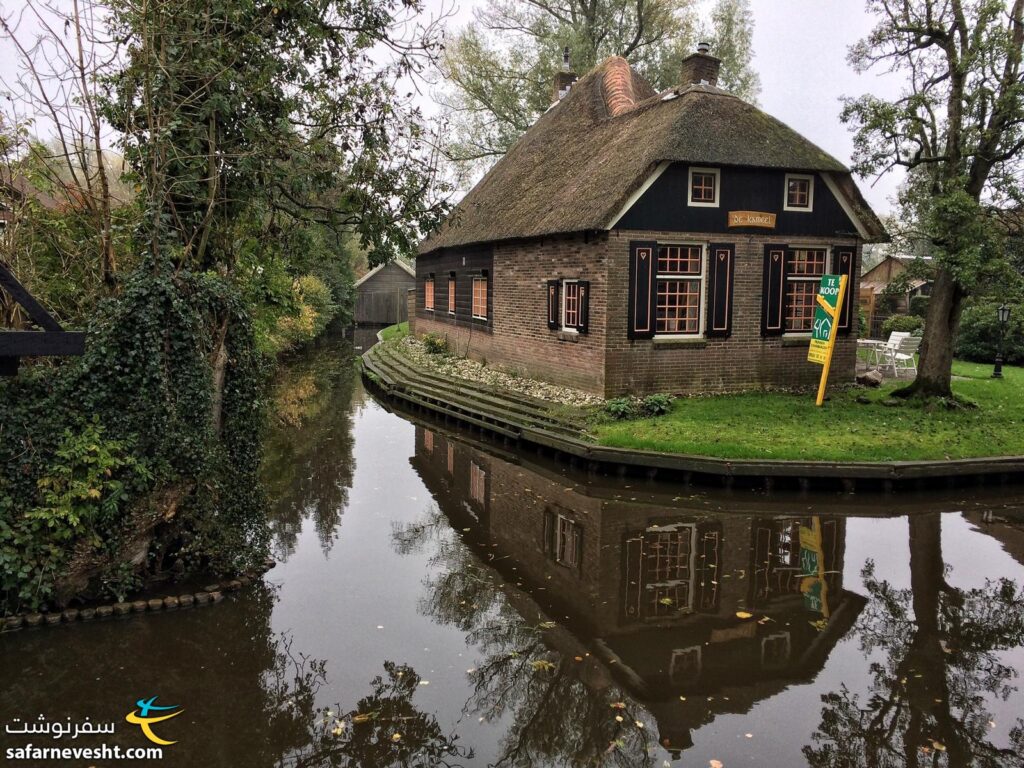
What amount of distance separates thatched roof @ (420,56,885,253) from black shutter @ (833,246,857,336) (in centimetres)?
66

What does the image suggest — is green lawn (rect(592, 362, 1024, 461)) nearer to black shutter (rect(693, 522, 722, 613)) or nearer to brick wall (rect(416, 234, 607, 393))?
brick wall (rect(416, 234, 607, 393))

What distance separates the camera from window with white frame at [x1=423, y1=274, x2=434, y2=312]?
2656 centimetres

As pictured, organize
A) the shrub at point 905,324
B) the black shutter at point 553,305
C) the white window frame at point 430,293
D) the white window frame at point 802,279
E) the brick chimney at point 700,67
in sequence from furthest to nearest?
the shrub at point 905,324 → the white window frame at point 430,293 → the brick chimney at point 700,67 → the black shutter at point 553,305 → the white window frame at point 802,279

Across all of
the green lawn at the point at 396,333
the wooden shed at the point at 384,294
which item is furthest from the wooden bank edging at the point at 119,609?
the wooden shed at the point at 384,294

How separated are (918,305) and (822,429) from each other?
65.1 ft

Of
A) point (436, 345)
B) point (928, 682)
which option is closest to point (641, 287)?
point (928, 682)

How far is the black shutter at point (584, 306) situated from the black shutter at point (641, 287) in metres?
0.88

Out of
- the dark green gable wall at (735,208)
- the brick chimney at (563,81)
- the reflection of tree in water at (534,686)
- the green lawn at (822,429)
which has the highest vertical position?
the brick chimney at (563,81)

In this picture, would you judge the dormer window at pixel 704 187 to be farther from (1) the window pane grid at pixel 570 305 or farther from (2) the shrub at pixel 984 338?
(2) the shrub at pixel 984 338

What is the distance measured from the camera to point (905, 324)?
88.4ft

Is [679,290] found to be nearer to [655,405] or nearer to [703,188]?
[703,188]

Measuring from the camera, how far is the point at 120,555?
683cm

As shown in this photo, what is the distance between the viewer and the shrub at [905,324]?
26.5m

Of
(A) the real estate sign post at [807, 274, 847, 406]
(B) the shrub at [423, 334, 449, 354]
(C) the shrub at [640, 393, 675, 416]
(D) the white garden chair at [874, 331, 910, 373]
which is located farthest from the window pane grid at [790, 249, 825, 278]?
(B) the shrub at [423, 334, 449, 354]
